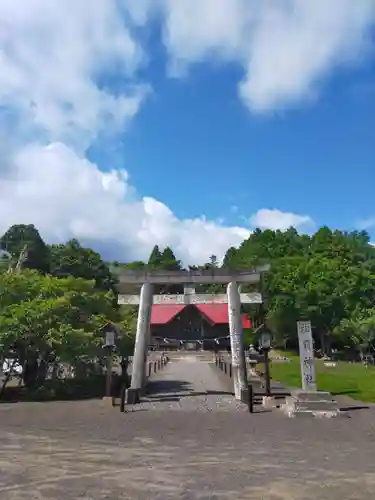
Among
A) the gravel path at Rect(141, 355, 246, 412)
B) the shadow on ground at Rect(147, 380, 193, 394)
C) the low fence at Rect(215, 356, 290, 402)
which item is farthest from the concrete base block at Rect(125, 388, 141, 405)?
the low fence at Rect(215, 356, 290, 402)

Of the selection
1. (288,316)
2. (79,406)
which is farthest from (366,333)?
(79,406)

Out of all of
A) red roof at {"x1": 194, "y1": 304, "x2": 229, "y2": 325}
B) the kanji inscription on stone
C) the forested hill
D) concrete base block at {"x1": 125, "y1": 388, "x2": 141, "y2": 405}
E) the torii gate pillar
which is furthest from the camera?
red roof at {"x1": 194, "y1": 304, "x2": 229, "y2": 325}

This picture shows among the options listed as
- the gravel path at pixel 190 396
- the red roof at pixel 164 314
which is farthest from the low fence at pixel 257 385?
the red roof at pixel 164 314

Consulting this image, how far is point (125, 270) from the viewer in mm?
23469

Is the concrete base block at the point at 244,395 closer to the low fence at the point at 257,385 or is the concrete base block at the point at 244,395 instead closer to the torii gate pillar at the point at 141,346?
the low fence at the point at 257,385

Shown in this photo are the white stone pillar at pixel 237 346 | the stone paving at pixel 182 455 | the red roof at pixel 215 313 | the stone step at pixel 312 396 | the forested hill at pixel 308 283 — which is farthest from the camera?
the red roof at pixel 215 313

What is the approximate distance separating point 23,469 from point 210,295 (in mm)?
16737

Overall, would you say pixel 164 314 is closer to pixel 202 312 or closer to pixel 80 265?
pixel 202 312

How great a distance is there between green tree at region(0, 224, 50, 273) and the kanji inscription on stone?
53.4m

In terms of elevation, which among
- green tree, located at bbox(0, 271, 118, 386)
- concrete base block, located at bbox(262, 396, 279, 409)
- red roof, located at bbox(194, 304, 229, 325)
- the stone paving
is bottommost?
the stone paving

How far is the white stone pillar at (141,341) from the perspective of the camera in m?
20.6

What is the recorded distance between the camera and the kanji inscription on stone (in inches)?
694

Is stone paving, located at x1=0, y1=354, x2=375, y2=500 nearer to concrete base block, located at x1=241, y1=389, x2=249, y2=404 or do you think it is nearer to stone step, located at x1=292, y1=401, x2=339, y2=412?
stone step, located at x1=292, y1=401, x2=339, y2=412

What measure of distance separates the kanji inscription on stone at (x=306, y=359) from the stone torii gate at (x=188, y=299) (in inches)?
122
